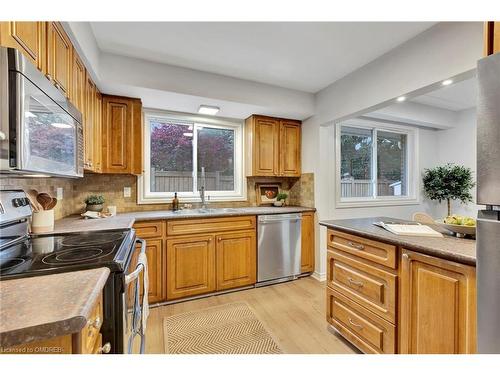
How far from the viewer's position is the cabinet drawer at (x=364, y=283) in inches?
56.5

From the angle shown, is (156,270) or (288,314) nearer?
(288,314)

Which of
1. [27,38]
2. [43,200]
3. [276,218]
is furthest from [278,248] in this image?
[27,38]

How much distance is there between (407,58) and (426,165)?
10.2ft

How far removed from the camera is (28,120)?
0.86 meters

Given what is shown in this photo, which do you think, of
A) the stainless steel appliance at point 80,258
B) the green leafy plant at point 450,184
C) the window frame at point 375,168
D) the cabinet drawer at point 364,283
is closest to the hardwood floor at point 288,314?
the cabinet drawer at point 364,283

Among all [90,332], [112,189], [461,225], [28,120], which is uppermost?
[28,120]

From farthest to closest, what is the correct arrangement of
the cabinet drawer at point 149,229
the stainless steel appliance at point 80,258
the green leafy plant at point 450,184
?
the green leafy plant at point 450,184 → the cabinet drawer at point 149,229 → the stainless steel appliance at point 80,258

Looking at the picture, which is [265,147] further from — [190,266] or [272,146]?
[190,266]

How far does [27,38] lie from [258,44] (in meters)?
1.60

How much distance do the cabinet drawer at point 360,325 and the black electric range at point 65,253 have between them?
157 centimetres

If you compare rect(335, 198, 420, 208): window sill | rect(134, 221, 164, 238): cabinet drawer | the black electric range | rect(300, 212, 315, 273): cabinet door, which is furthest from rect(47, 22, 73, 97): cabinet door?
rect(335, 198, 420, 208): window sill

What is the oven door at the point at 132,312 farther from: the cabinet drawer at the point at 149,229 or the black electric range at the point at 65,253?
the cabinet drawer at the point at 149,229

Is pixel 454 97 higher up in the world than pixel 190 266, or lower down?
higher up

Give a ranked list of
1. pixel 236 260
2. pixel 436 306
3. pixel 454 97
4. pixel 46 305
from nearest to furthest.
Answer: pixel 46 305 → pixel 436 306 → pixel 236 260 → pixel 454 97
